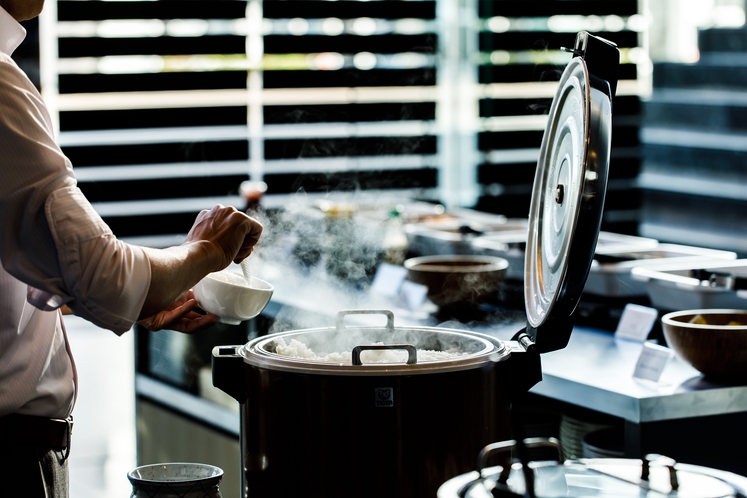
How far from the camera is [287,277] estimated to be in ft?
12.0

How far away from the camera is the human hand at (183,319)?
1.67m

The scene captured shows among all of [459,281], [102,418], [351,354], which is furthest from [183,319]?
[102,418]

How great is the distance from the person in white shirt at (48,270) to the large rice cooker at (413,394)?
227 mm

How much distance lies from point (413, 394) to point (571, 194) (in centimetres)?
37

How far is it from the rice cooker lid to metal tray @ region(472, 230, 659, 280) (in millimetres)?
1940

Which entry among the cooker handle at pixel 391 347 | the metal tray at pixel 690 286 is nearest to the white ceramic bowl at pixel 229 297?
the cooker handle at pixel 391 347

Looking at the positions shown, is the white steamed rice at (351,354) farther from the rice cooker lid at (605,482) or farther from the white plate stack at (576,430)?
the white plate stack at (576,430)

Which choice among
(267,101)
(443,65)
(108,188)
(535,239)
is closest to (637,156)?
(443,65)

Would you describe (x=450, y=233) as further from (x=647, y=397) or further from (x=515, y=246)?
(x=647, y=397)

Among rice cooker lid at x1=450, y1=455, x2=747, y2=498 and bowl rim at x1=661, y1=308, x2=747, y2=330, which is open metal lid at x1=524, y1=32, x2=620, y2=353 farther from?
bowl rim at x1=661, y1=308, x2=747, y2=330

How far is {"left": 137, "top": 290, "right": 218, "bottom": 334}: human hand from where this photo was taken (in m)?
1.67

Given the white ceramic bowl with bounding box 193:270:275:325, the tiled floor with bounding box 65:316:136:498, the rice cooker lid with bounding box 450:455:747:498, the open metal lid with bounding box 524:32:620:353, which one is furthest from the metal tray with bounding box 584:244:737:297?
the tiled floor with bounding box 65:316:136:498

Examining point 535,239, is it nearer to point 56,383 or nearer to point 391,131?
point 56,383

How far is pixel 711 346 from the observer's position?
2.00m
